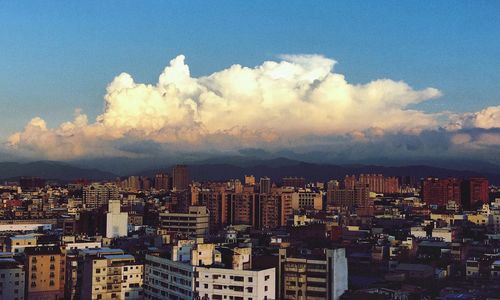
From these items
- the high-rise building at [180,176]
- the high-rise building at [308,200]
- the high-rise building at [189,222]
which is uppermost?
the high-rise building at [180,176]

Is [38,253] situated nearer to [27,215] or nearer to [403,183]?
[27,215]

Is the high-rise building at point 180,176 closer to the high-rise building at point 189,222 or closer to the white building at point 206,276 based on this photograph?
the high-rise building at point 189,222

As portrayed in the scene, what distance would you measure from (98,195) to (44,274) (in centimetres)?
3637

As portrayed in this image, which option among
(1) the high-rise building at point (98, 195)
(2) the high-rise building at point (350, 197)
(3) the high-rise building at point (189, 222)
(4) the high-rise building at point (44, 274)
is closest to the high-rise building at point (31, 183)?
(1) the high-rise building at point (98, 195)

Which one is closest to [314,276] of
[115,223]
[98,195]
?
[115,223]

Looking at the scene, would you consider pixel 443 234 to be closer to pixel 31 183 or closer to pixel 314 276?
pixel 314 276

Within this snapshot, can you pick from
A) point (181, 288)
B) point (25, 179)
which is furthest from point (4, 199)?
point (181, 288)

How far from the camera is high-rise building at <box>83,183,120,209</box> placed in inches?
2157

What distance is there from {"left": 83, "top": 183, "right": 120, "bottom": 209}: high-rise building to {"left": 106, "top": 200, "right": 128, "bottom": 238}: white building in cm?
2107

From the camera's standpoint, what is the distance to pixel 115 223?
→ 33.2 metres

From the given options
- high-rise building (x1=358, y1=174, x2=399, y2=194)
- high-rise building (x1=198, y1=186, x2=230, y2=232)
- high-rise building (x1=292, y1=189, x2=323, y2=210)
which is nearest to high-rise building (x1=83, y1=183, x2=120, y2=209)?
high-rise building (x1=198, y1=186, x2=230, y2=232)

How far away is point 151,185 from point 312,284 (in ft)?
212

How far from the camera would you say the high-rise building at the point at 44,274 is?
1944 cm

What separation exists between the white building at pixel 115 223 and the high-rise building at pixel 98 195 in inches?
829
